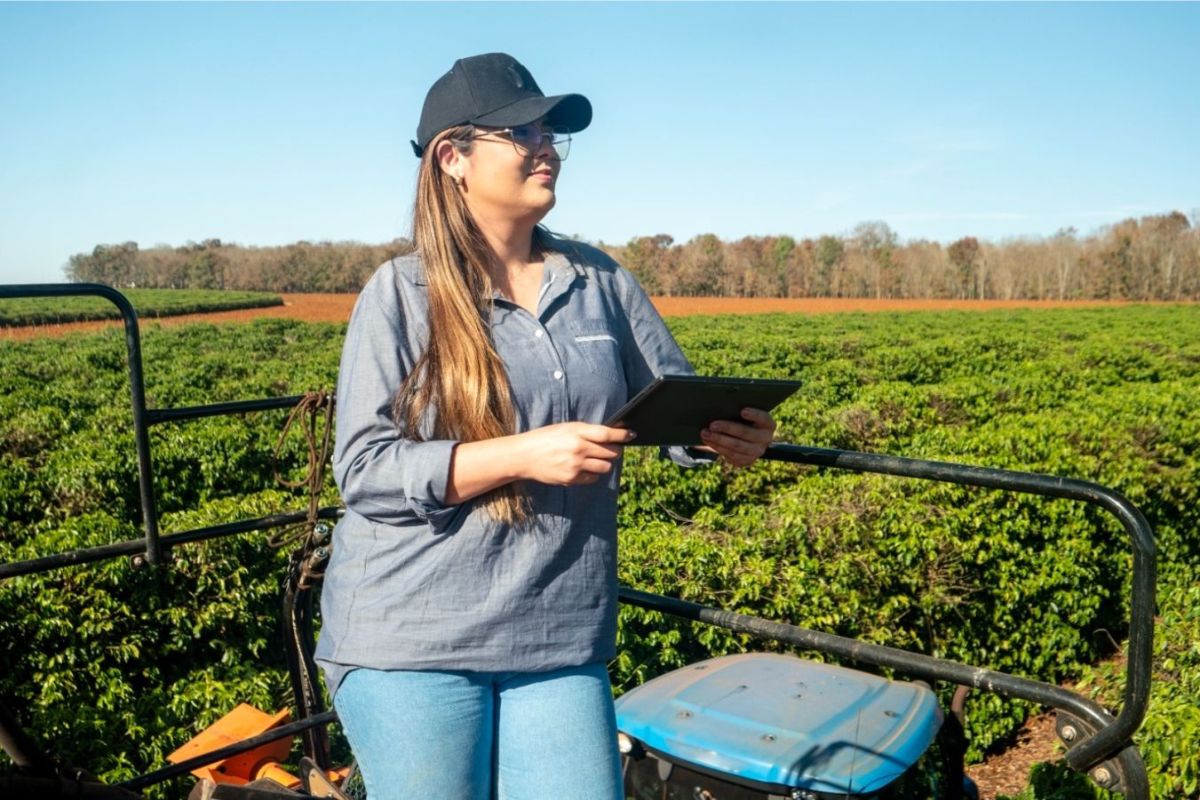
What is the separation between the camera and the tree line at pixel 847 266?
82688mm

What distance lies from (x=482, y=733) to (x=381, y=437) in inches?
18.9

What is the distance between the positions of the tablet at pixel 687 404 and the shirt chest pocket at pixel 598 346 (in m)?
0.17

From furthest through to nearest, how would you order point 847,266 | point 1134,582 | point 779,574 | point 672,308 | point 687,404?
point 847,266, point 672,308, point 779,574, point 687,404, point 1134,582

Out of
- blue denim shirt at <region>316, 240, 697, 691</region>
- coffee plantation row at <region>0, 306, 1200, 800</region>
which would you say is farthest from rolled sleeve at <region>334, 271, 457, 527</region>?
coffee plantation row at <region>0, 306, 1200, 800</region>

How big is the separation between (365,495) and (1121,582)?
6.79 meters

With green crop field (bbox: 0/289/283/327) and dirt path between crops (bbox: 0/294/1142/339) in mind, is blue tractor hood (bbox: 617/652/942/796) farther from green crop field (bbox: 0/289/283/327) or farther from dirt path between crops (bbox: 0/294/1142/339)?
dirt path between crops (bbox: 0/294/1142/339)

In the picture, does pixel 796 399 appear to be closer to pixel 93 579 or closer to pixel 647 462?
pixel 647 462

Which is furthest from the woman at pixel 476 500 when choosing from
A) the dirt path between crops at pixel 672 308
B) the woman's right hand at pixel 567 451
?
the dirt path between crops at pixel 672 308

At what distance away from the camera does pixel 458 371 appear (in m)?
1.61

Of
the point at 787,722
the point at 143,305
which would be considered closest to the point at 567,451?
the point at 787,722

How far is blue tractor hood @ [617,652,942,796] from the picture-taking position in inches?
80.4

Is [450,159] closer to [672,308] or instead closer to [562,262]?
[562,262]

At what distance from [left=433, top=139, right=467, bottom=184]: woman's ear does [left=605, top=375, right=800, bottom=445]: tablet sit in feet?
1.75

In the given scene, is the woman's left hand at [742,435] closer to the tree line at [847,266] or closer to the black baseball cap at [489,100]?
the black baseball cap at [489,100]
